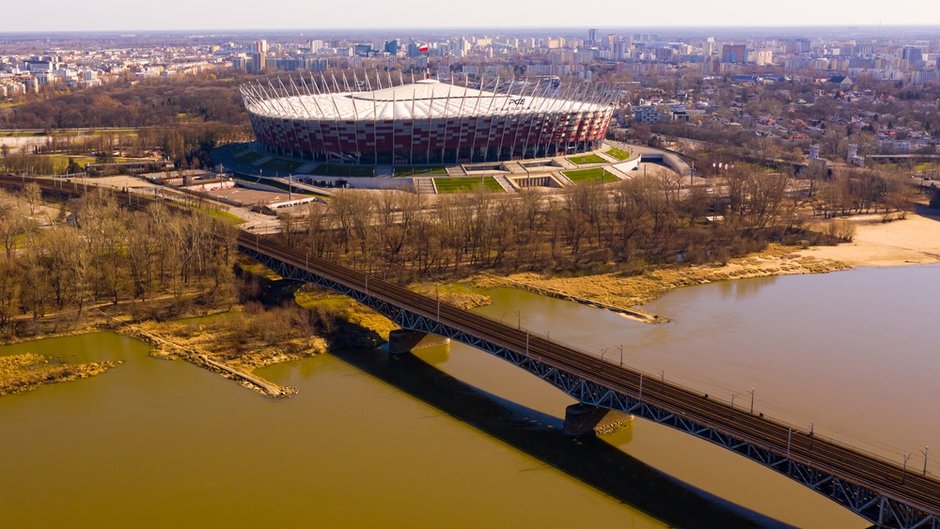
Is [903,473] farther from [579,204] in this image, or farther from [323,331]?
[579,204]

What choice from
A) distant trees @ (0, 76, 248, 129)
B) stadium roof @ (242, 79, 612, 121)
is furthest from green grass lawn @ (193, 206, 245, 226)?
distant trees @ (0, 76, 248, 129)

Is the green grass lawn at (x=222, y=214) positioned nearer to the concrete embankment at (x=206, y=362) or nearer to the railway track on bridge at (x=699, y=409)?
the concrete embankment at (x=206, y=362)

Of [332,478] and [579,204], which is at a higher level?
[579,204]

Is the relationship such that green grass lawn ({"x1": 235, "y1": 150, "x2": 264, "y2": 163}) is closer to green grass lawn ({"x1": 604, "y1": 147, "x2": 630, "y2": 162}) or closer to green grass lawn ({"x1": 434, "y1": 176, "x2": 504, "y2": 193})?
green grass lawn ({"x1": 434, "y1": 176, "x2": 504, "y2": 193})

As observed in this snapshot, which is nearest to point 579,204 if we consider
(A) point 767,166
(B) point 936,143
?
(A) point 767,166

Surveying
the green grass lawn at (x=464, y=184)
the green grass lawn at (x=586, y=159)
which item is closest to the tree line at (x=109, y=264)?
the green grass lawn at (x=464, y=184)

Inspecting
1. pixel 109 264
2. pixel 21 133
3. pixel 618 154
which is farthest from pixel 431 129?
pixel 21 133

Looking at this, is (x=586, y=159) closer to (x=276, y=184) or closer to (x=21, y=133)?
(x=276, y=184)
